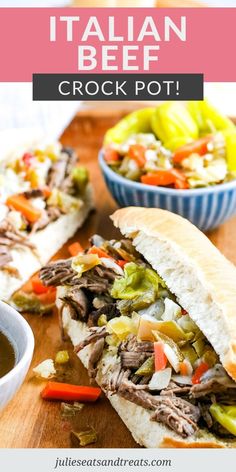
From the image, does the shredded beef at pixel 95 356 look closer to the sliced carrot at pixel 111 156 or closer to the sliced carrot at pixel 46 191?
the sliced carrot at pixel 46 191

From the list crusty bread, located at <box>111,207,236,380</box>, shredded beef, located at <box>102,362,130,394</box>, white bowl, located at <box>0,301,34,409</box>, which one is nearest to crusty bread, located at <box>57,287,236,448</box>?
shredded beef, located at <box>102,362,130,394</box>

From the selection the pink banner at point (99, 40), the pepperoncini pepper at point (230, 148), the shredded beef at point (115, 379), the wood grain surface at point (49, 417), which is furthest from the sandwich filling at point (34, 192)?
the shredded beef at point (115, 379)

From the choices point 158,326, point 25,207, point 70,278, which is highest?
point 25,207

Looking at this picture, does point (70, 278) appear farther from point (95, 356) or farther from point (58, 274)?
point (95, 356)

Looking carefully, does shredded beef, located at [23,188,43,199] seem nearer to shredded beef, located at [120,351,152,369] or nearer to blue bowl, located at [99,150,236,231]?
blue bowl, located at [99,150,236,231]
